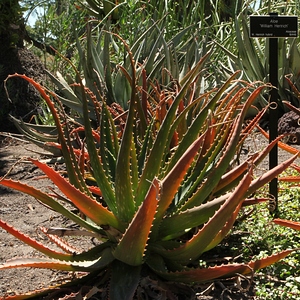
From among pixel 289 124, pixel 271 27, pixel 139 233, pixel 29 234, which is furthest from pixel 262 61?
pixel 139 233

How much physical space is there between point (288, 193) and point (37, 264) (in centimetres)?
209

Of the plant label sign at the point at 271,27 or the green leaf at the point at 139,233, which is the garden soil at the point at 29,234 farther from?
the plant label sign at the point at 271,27

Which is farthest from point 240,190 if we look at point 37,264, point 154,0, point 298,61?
point 154,0

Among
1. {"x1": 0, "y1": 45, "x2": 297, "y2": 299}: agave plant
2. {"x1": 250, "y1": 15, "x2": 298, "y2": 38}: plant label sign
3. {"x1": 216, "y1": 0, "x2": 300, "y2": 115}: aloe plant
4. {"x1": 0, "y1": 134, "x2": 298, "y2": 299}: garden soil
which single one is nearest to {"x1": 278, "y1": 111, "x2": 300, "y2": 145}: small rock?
{"x1": 0, "y1": 134, "x2": 298, "y2": 299}: garden soil

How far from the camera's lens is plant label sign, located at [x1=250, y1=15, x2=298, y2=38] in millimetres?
3779

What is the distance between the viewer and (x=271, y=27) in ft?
12.4

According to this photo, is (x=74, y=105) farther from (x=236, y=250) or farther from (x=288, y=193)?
(x=236, y=250)

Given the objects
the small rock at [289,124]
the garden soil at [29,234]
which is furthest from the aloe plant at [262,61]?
the garden soil at [29,234]

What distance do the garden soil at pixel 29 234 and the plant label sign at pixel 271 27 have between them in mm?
678

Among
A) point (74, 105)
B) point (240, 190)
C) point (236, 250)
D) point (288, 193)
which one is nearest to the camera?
point (240, 190)

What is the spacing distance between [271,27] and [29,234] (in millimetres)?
1983

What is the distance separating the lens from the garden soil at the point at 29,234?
279 centimetres

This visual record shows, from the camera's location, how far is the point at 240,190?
2.38m

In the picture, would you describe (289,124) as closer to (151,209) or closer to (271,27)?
(271,27)
